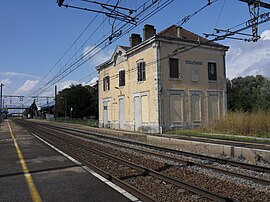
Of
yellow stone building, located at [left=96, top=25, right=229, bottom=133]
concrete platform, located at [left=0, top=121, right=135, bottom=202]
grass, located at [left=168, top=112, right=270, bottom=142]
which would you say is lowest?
concrete platform, located at [left=0, top=121, right=135, bottom=202]

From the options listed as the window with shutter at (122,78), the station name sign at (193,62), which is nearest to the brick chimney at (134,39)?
the window with shutter at (122,78)

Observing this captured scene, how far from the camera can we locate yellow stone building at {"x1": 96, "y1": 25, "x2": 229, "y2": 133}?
26.4m

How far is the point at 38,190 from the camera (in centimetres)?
700

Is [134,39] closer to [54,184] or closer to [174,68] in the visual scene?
[174,68]

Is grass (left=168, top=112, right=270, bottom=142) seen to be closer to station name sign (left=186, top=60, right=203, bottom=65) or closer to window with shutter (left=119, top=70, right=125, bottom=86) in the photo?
station name sign (left=186, top=60, right=203, bottom=65)

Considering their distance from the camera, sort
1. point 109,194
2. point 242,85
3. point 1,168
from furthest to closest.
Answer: point 242,85
point 1,168
point 109,194

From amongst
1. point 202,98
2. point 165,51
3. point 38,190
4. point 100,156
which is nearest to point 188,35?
point 165,51

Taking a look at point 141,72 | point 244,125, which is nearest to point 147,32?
point 141,72

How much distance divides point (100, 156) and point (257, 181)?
24.3 ft

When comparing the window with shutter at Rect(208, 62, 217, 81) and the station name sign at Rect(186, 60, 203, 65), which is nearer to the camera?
the station name sign at Rect(186, 60, 203, 65)

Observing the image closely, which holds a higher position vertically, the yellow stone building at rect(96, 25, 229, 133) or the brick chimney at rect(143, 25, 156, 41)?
the brick chimney at rect(143, 25, 156, 41)

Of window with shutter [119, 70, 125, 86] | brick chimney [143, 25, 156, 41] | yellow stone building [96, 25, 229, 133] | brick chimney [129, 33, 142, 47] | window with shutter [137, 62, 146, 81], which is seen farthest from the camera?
window with shutter [119, 70, 125, 86]

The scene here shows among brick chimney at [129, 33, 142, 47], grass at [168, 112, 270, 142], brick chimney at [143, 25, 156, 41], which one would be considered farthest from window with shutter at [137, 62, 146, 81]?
grass at [168, 112, 270, 142]

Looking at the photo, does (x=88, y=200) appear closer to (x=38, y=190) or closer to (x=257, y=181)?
(x=38, y=190)
